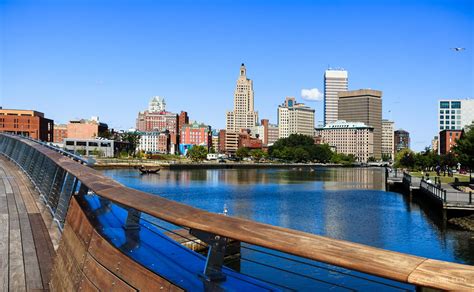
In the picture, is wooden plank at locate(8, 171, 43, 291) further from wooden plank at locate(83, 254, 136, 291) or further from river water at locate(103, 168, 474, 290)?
river water at locate(103, 168, 474, 290)

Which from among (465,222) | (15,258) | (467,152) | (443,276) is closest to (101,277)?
(443,276)

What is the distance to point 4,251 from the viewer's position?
28.1 feet

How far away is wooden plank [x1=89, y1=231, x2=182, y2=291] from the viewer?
13.5ft

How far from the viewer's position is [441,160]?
104 meters

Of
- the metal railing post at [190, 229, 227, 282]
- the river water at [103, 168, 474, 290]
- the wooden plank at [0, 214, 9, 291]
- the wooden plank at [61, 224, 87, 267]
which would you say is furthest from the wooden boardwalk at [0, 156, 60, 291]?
the river water at [103, 168, 474, 290]

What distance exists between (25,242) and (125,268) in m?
5.47

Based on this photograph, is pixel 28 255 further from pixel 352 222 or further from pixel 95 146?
pixel 95 146

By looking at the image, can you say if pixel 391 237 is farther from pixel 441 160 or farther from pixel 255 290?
pixel 441 160

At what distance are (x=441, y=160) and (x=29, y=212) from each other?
104 metres

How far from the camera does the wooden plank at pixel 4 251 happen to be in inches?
269

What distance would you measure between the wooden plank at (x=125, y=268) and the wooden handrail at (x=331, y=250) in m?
0.55

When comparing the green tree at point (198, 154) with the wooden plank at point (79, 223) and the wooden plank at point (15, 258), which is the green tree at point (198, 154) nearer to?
the wooden plank at point (15, 258)

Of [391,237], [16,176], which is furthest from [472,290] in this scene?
[391,237]

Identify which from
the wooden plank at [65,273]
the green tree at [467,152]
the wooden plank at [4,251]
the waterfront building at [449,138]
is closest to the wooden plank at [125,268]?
the wooden plank at [65,273]
